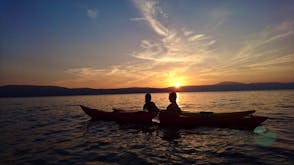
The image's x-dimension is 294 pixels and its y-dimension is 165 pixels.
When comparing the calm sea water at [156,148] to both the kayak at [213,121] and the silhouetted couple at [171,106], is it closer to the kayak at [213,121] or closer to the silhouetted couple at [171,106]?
the kayak at [213,121]

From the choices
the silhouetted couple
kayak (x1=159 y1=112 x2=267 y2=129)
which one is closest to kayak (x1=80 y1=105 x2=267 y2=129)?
kayak (x1=159 y1=112 x2=267 y2=129)

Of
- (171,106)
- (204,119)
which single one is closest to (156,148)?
(171,106)

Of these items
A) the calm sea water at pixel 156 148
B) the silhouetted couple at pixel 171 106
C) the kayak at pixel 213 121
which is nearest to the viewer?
the calm sea water at pixel 156 148

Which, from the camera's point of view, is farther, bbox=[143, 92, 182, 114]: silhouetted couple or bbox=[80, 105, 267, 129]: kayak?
bbox=[143, 92, 182, 114]: silhouetted couple

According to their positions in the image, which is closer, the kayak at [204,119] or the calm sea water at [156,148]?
the calm sea water at [156,148]

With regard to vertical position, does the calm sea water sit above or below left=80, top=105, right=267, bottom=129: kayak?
below

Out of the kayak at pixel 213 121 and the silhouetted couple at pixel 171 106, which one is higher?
the silhouetted couple at pixel 171 106

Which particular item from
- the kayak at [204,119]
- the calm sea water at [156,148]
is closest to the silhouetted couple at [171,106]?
the kayak at [204,119]

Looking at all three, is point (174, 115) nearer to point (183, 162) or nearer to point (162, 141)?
point (162, 141)

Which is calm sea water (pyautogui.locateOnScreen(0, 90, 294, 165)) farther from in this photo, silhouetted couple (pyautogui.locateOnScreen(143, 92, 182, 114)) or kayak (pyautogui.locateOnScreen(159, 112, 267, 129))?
silhouetted couple (pyautogui.locateOnScreen(143, 92, 182, 114))

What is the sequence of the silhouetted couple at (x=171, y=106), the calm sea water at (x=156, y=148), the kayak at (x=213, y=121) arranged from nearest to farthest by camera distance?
the calm sea water at (x=156, y=148)
the kayak at (x=213, y=121)
the silhouetted couple at (x=171, y=106)

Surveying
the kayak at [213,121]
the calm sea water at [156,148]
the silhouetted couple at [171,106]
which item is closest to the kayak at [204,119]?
the kayak at [213,121]

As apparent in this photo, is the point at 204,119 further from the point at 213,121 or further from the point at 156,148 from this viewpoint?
the point at 156,148

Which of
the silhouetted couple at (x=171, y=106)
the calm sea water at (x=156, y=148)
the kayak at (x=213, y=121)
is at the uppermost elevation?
the silhouetted couple at (x=171, y=106)
